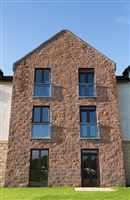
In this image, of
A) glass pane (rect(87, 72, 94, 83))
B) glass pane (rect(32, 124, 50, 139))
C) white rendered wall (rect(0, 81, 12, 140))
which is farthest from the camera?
glass pane (rect(87, 72, 94, 83))

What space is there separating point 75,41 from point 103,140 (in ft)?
26.5

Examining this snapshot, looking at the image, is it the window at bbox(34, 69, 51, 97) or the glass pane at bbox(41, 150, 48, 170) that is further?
the window at bbox(34, 69, 51, 97)

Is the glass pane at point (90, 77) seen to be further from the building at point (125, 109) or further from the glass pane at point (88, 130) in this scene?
the glass pane at point (88, 130)

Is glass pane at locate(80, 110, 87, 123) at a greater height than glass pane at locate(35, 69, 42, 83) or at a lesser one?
lesser

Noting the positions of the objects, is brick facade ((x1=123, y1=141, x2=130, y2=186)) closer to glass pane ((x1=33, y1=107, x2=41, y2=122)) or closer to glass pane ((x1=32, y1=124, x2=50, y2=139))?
glass pane ((x1=32, y1=124, x2=50, y2=139))

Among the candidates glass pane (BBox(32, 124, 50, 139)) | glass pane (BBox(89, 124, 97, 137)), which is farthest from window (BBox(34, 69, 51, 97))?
glass pane (BBox(89, 124, 97, 137))

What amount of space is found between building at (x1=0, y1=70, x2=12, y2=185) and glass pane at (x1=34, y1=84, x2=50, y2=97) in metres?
2.11

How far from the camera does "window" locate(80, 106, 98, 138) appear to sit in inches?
709

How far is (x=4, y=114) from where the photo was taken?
62.5ft

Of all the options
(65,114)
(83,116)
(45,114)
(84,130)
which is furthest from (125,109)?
(45,114)

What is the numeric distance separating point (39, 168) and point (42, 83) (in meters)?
6.08

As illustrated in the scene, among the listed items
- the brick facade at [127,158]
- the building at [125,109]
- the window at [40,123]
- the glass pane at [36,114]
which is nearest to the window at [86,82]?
the building at [125,109]

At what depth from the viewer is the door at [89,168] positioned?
1706 centimetres

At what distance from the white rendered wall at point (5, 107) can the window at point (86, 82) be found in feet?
17.6
